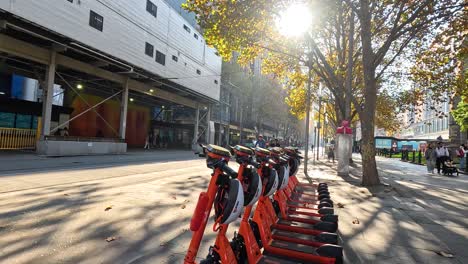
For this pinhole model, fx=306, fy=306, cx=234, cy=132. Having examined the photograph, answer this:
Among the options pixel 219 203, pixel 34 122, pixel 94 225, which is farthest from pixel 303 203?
pixel 34 122

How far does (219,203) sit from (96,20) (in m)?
19.9

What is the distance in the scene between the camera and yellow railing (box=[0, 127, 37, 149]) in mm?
18328

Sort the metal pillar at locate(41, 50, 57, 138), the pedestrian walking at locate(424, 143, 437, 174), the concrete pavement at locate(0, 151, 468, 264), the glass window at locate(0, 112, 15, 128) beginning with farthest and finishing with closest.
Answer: the glass window at locate(0, 112, 15, 128)
the pedestrian walking at locate(424, 143, 437, 174)
the metal pillar at locate(41, 50, 57, 138)
the concrete pavement at locate(0, 151, 468, 264)

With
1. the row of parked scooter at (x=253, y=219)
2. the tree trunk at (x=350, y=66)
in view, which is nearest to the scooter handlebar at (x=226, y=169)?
the row of parked scooter at (x=253, y=219)

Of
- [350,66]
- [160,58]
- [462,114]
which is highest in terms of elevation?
[160,58]

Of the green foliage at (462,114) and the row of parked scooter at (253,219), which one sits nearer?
the row of parked scooter at (253,219)

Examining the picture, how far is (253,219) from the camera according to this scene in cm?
342

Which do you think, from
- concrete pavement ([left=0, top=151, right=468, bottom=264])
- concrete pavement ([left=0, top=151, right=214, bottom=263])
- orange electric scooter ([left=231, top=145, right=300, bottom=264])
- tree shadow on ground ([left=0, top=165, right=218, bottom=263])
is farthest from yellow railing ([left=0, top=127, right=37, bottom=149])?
orange electric scooter ([left=231, top=145, right=300, bottom=264])

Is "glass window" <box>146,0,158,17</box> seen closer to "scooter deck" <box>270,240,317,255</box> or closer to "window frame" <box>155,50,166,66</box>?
"window frame" <box>155,50,166,66</box>

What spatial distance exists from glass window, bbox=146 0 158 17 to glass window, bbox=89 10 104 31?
5516 millimetres

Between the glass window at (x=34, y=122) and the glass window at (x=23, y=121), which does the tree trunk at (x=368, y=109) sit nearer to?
the glass window at (x=23, y=121)

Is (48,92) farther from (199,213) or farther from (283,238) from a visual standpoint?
(199,213)

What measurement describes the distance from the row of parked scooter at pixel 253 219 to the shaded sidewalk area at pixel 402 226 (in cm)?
61

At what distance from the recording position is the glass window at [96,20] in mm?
18484
